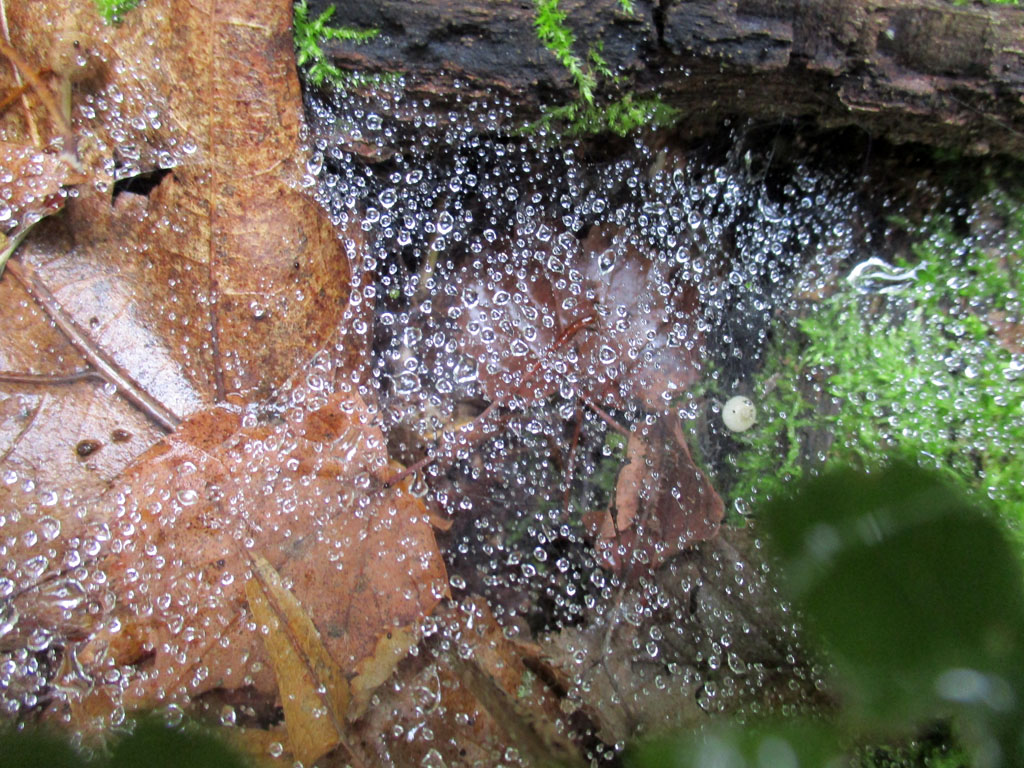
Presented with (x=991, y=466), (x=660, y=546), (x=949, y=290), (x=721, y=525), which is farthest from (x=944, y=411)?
(x=660, y=546)

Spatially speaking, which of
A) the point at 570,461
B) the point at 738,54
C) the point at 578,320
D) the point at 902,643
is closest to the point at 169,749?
the point at 570,461

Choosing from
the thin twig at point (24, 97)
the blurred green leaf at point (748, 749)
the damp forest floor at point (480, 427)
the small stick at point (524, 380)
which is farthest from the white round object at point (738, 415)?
the thin twig at point (24, 97)

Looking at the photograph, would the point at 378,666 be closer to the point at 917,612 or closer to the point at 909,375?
the point at 917,612

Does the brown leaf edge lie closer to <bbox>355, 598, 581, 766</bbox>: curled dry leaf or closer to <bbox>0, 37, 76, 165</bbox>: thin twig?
<bbox>355, 598, 581, 766</bbox>: curled dry leaf

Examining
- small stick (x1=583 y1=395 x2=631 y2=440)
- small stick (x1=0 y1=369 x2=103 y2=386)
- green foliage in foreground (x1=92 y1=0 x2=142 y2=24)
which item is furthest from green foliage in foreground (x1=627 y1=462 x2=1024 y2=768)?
green foliage in foreground (x1=92 y1=0 x2=142 y2=24)

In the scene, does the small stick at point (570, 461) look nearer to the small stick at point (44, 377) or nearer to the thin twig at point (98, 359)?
the thin twig at point (98, 359)

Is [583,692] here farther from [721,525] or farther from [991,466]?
[991,466]

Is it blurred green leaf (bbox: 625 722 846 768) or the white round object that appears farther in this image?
the white round object

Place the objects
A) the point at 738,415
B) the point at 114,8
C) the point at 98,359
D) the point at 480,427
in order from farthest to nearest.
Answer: the point at 738,415, the point at 480,427, the point at 98,359, the point at 114,8
